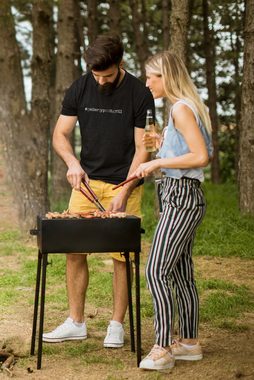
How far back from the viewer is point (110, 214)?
20.8 feet

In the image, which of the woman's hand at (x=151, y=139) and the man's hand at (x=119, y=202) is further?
the man's hand at (x=119, y=202)

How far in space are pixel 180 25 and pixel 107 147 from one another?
6.85 metres

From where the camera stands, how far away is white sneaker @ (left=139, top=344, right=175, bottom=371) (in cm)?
613

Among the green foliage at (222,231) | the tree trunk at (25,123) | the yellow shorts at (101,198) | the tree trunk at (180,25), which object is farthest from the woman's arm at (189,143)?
the tree trunk at (180,25)

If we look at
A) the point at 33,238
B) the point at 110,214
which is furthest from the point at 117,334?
the point at 33,238

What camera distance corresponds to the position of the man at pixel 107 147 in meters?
6.79

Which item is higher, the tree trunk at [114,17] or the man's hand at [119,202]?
the tree trunk at [114,17]

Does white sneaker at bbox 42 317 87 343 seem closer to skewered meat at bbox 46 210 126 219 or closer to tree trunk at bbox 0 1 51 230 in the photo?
skewered meat at bbox 46 210 126 219

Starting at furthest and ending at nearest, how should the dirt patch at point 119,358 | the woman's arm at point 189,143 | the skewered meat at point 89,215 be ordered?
the skewered meat at point 89,215 → the dirt patch at point 119,358 → the woman's arm at point 189,143

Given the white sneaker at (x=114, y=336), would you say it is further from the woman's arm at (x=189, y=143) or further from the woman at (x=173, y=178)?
the woman's arm at (x=189, y=143)

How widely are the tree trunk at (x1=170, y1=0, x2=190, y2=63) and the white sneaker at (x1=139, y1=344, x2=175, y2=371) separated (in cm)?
783

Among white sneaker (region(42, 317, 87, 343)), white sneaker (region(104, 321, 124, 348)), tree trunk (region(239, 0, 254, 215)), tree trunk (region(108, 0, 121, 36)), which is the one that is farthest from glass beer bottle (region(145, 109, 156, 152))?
tree trunk (region(108, 0, 121, 36))

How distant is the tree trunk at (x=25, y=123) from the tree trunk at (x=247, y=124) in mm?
3315

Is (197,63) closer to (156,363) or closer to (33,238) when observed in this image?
(33,238)
